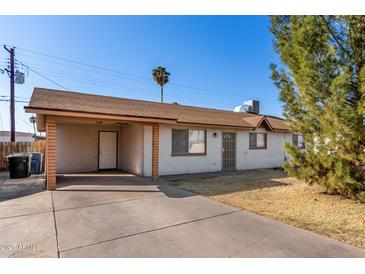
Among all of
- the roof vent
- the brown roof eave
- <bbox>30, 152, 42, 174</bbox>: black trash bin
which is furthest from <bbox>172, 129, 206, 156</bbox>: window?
the roof vent

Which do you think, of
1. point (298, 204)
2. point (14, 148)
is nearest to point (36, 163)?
Answer: point (14, 148)

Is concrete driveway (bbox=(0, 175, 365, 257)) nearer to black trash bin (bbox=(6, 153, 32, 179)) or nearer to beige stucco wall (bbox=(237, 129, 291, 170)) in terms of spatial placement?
A: black trash bin (bbox=(6, 153, 32, 179))

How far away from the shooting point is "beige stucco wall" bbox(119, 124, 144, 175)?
10371mm

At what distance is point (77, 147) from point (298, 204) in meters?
10.6

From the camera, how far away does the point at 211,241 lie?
3570mm

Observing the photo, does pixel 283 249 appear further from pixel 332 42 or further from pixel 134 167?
pixel 134 167

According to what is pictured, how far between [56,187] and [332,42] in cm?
973

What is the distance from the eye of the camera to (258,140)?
46.6 ft

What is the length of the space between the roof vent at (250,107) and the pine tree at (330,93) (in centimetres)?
1243

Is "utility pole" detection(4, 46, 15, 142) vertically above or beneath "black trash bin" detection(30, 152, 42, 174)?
above

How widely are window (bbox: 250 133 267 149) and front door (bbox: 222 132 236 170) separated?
1577mm

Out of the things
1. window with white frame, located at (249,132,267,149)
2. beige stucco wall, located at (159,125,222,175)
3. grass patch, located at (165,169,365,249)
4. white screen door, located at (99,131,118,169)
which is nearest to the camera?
grass patch, located at (165,169,365,249)

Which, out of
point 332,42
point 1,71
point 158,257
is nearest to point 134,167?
point 158,257

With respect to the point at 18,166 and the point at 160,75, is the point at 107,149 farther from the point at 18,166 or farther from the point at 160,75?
the point at 160,75
